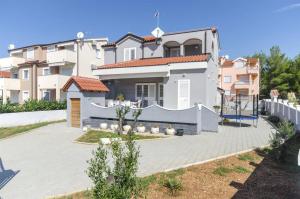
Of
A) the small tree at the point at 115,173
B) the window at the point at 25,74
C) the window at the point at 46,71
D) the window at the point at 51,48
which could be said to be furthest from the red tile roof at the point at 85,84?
the window at the point at 25,74

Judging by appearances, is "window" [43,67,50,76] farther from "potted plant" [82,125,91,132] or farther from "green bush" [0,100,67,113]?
"potted plant" [82,125,91,132]

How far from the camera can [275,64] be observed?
59.2m

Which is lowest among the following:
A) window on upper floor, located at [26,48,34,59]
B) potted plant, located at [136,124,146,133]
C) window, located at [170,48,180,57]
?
potted plant, located at [136,124,146,133]

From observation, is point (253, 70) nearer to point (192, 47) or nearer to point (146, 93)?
point (192, 47)

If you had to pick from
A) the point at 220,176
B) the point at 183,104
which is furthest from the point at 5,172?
the point at 183,104

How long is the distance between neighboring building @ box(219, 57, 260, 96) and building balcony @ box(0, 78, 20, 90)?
140 ft

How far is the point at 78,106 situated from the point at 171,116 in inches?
333

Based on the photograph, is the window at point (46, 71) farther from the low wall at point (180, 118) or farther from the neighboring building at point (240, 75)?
the neighboring building at point (240, 75)

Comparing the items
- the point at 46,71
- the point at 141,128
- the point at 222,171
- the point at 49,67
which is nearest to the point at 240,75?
the point at 49,67

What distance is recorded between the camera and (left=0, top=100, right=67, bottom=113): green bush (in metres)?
21.2

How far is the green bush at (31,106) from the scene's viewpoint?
834 inches

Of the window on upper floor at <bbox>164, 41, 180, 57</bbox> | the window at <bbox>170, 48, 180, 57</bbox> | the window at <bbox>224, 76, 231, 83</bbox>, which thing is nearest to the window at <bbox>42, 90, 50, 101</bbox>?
the window on upper floor at <bbox>164, 41, 180, 57</bbox>

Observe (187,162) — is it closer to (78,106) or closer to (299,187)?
(299,187)

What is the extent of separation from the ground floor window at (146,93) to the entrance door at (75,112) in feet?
22.7
